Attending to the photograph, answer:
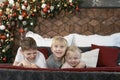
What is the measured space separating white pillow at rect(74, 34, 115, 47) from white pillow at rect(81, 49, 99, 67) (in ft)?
1.04

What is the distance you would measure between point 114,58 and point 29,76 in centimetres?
181

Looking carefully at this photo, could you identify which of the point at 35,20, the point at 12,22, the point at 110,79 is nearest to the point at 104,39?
the point at 35,20

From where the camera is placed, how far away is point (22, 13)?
4.10 metres

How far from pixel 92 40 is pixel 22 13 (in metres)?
1.09

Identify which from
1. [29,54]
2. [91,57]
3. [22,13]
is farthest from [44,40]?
[29,54]

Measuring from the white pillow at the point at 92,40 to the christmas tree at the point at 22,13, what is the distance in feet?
1.56

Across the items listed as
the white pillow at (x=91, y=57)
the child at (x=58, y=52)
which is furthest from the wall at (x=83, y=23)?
the child at (x=58, y=52)

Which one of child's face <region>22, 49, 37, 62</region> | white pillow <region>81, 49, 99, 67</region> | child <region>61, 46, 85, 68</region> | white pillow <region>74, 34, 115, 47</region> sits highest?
child's face <region>22, 49, 37, 62</region>

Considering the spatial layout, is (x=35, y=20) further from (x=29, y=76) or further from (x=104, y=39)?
Answer: (x=29, y=76)

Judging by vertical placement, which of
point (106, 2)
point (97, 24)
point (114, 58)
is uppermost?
point (106, 2)

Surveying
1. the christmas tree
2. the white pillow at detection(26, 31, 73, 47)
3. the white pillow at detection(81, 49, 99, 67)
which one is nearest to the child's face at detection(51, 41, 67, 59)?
the white pillow at detection(81, 49, 99, 67)

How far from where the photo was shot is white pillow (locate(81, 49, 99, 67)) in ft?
10.8

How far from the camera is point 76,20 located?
4098 mm

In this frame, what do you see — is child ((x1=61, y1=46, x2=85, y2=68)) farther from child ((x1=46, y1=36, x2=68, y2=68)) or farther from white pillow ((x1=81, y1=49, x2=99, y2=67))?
white pillow ((x1=81, y1=49, x2=99, y2=67))
